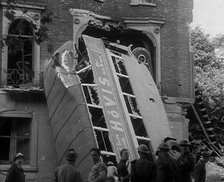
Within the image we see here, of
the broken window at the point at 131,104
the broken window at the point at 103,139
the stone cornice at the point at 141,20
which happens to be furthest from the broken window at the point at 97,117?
the stone cornice at the point at 141,20

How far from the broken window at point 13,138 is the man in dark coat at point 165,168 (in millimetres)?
10762

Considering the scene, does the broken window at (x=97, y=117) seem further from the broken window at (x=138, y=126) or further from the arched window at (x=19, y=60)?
the arched window at (x=19, y=60)

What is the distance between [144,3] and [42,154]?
6.95 metres

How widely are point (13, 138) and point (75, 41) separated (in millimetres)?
4104

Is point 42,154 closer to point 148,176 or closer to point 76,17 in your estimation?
point 76,17

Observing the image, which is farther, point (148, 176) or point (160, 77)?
point (160, 77)

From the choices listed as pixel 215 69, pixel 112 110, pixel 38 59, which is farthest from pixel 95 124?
pixel 215 69

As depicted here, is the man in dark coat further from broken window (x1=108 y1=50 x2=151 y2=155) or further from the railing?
the railing

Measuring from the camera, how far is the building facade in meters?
23.7

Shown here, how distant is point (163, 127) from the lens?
21594 mm

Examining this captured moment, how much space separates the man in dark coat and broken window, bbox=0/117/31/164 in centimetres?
1076

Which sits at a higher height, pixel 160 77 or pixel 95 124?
pixel 160 77

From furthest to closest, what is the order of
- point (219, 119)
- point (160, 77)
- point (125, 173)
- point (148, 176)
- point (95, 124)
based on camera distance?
1. point (219, 119)
2. point (160, 77)
3. point (95, 124)
4. point (125, 173)
5. point (148, 176)

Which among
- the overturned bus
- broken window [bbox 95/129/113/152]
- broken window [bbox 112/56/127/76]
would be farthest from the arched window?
broken window [bbox 95/129/113/152]
